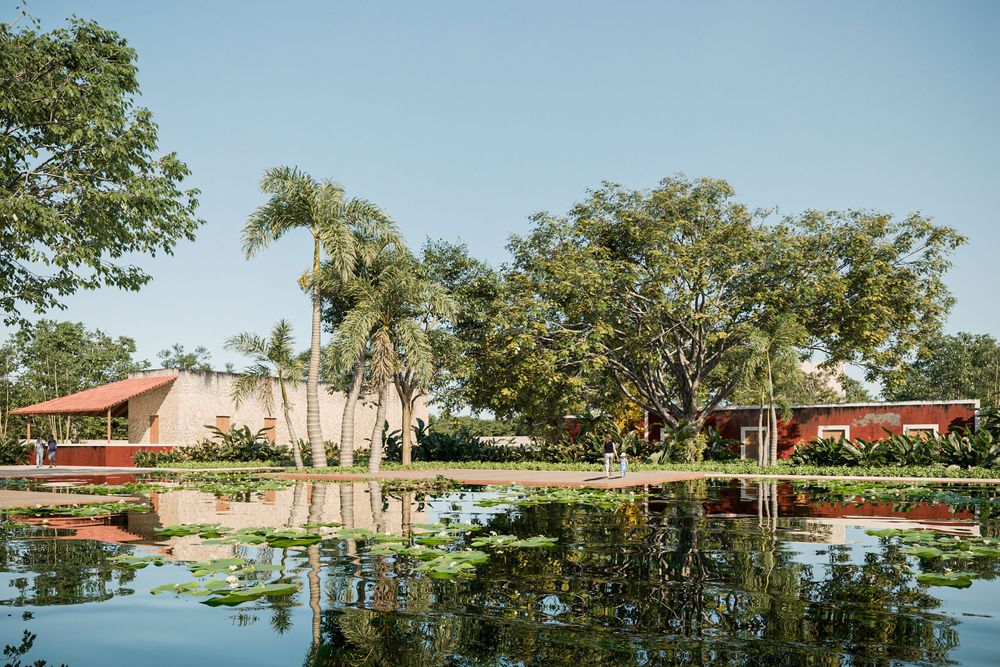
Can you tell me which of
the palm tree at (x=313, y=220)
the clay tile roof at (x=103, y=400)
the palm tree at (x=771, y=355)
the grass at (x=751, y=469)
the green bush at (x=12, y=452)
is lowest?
the green bush at (x=12, y=452)

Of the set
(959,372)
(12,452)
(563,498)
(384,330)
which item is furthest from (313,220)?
(959,372)

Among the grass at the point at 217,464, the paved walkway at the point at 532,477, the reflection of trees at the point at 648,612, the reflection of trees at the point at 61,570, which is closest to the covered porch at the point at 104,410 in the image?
the grass at the point at 217,464

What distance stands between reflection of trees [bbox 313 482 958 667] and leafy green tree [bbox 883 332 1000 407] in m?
62.2

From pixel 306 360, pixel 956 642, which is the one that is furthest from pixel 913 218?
pixel 956 642

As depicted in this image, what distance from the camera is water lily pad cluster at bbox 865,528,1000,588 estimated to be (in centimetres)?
753

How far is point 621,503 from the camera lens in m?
16.4

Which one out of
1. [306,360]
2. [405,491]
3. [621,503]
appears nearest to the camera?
[621,503]

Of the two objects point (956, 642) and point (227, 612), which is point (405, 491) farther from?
point (956, 642)

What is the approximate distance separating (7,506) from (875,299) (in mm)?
29029

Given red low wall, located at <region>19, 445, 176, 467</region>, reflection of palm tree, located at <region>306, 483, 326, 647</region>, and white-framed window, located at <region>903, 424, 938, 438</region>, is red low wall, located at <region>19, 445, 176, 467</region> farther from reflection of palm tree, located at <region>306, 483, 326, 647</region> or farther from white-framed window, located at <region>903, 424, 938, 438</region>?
white-framed window, located at <region>903, 424, 938, 438</region>

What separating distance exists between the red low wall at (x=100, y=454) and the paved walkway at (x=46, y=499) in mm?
22118

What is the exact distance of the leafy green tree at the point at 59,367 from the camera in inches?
2409

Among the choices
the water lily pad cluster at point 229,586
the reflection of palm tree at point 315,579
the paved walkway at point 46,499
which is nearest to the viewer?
the reflection of palm tree at point 315,579

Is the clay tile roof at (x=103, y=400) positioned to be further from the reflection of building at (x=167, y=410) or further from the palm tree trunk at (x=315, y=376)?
the palm tree trunk at (x=315, y=376)
